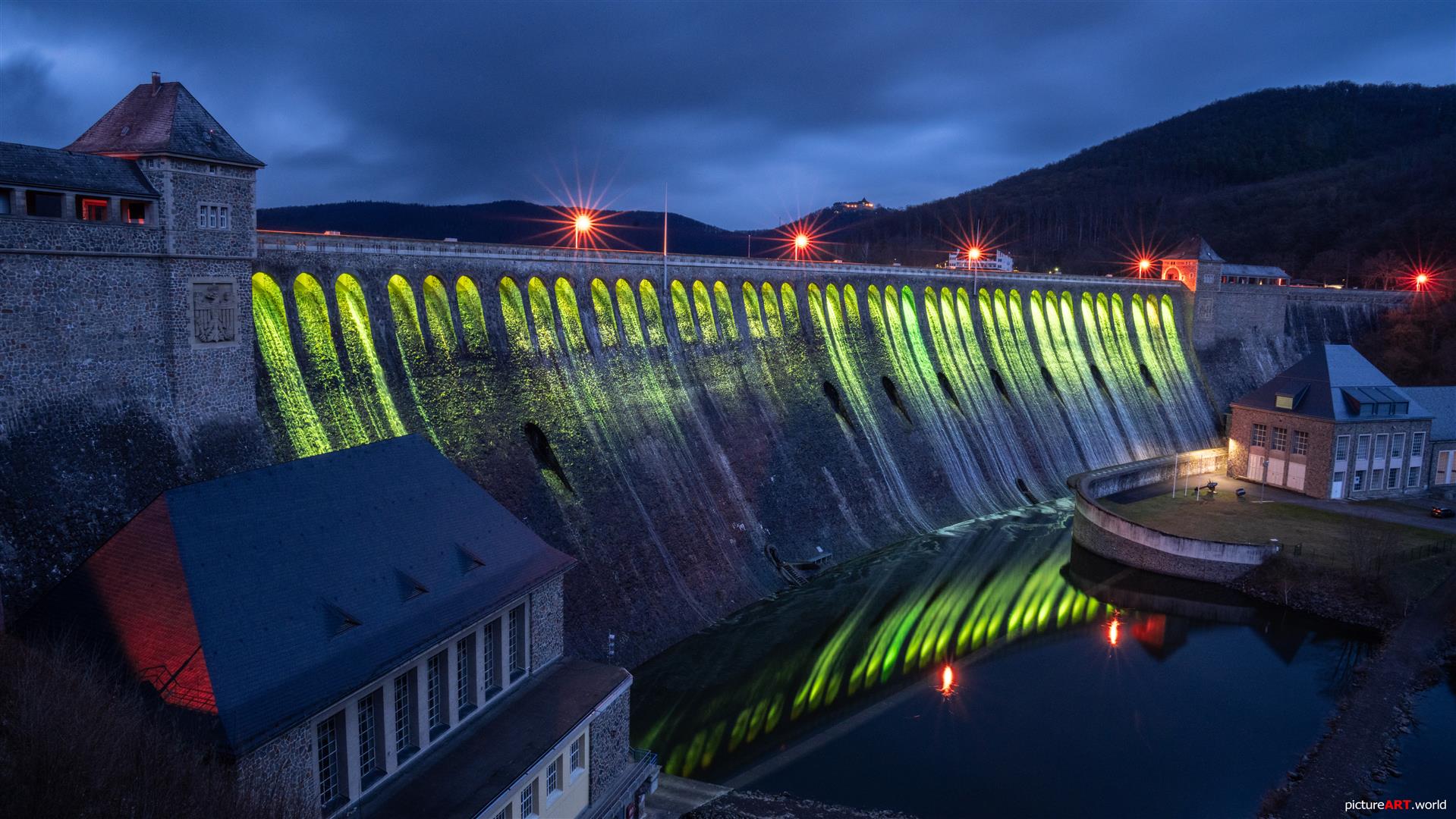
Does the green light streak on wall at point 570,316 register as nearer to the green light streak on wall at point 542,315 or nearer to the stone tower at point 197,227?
the green light streak on wall at point 542,315

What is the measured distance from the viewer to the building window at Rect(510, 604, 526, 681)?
1950 cm

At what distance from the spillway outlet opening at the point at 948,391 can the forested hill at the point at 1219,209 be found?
2922cm

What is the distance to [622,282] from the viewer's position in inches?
1492

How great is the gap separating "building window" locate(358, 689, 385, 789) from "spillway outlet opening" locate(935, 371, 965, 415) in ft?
131

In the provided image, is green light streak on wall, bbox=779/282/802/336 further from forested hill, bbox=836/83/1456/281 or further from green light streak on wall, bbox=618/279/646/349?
forested hill, bbox=836/83/1456/281

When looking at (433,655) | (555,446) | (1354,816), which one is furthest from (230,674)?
(1354,816)

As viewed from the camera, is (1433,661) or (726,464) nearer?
(1433,661)

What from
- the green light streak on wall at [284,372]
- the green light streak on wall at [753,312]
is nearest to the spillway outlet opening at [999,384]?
the green light streak on wall at [753,312]

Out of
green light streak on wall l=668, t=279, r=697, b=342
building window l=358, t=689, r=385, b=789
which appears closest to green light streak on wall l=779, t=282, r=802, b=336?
green light streak on wall l=668, t=279, r=697, b=342

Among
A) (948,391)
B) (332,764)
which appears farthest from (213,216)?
(948,391)

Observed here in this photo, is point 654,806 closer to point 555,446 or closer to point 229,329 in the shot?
point 555,446

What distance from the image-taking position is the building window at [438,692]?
17047 mm

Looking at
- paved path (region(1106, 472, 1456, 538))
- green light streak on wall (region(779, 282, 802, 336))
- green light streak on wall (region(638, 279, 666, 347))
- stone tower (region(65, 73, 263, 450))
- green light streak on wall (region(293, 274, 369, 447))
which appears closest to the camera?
stone tower (region(65, 73, 263, 450))

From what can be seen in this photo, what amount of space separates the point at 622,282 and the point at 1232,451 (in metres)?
36.3
